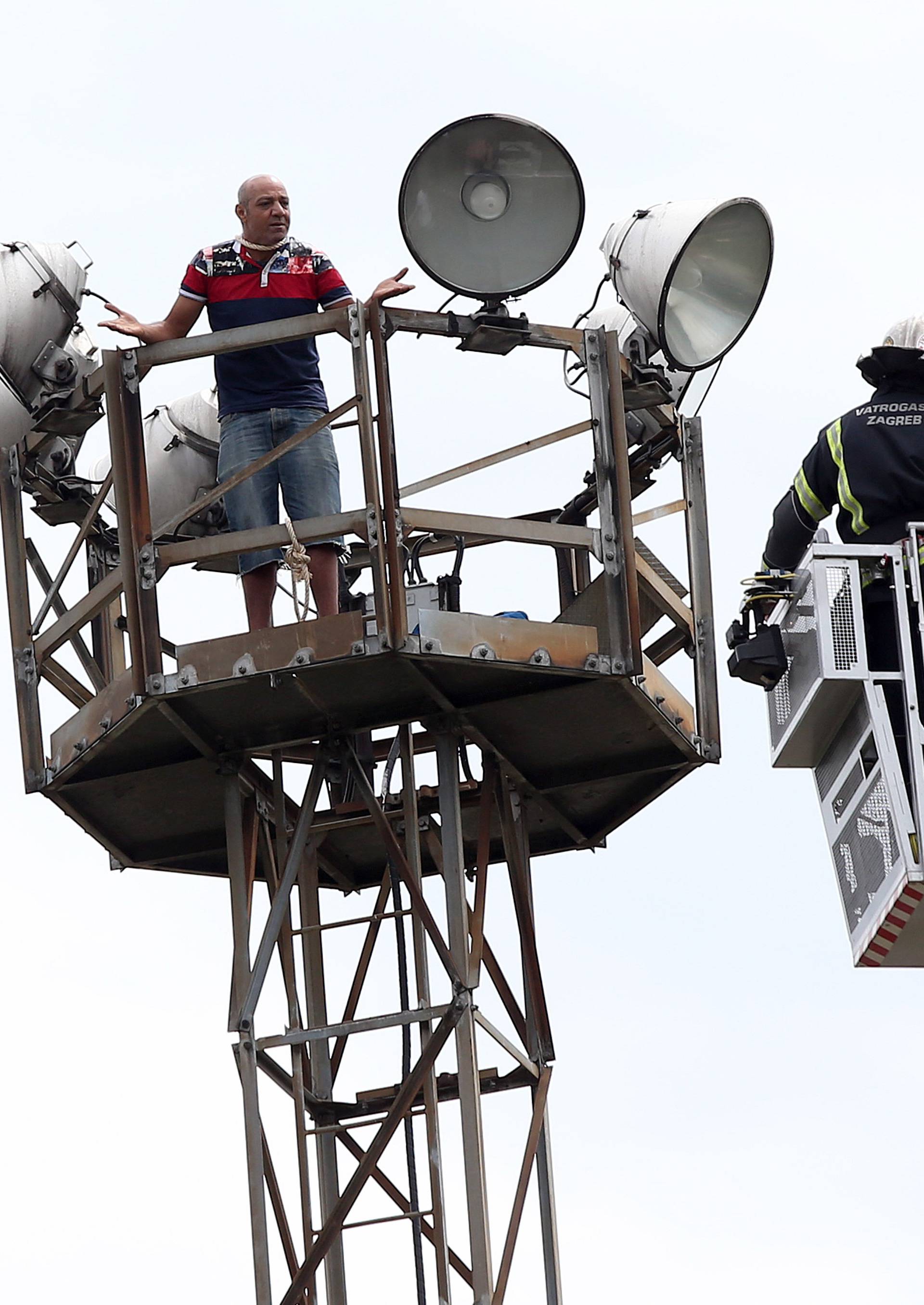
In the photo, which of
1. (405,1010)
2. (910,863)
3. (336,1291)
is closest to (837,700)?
(910,863)

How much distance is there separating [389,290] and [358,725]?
2.42 metres

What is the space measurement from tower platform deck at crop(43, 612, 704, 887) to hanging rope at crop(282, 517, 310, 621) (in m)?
0.35

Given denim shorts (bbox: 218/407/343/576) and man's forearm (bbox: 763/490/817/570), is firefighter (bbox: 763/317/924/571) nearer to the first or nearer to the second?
man's forearm (bbox: 763/490/817/570)

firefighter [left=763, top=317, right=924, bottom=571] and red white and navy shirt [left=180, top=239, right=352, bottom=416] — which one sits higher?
red white and navy shirt [left=180, top=239, right=352, bottom=416]

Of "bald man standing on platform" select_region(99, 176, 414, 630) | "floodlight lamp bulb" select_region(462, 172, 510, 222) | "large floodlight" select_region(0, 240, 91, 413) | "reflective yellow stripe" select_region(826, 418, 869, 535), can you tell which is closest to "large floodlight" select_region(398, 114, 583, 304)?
"floodlight lamp bulb" select_region(462, 172, 510, 222)

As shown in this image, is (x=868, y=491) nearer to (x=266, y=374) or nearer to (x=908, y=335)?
(x=908, y=335)

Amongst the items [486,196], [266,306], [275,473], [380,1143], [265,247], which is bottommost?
[380,1143]

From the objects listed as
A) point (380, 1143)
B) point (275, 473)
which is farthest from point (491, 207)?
point (380, 1143)

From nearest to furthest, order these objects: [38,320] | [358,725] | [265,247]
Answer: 1. [358,725]
2. [265,247]
3. [38,320]

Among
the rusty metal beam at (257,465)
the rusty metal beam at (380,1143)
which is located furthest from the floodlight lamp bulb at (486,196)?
the rusty metal beam at (380,1143)

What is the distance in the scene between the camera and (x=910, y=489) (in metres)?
16.4

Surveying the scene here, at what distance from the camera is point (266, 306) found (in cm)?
1669

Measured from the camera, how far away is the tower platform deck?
15555 mm

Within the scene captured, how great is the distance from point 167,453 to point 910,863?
5976 mm
